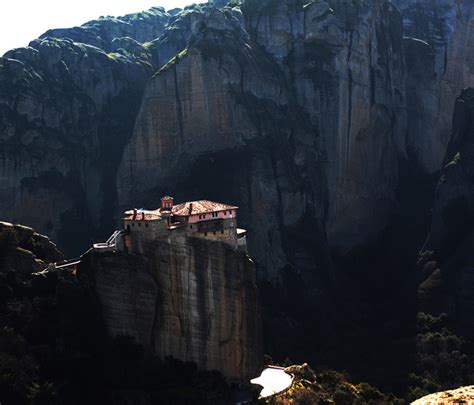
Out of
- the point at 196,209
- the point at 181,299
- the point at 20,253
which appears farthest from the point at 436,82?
the point at 20,253

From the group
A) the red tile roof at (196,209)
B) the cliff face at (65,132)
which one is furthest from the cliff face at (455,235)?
the cliff face at (65,132)

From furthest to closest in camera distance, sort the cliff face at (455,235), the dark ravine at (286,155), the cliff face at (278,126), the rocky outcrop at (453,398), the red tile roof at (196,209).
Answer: the cliff face at (278,126) → the dark ravine at (286,155) → the cliff face at (455,235) → the red tile roof at (196,209) → the rocky outcrop at (453,398)

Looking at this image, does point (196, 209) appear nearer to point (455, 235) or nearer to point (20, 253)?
point (20, 253)

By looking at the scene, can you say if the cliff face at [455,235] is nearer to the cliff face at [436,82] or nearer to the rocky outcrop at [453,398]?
the cliff face at [436,82]

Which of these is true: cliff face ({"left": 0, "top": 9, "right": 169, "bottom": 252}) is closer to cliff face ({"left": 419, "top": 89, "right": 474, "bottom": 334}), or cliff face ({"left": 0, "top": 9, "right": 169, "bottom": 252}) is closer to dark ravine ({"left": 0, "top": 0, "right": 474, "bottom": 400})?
dark ravine ({"left": 0, "top": 0, "right": 474, "bottom": 400})

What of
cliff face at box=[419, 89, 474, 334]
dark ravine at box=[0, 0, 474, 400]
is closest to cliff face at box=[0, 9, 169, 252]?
dark ravine at box=[0, 0, 474, 400]

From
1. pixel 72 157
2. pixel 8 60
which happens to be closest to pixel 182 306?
pixel 72 157

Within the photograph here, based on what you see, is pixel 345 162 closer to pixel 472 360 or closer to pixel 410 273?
pixel 410 273
